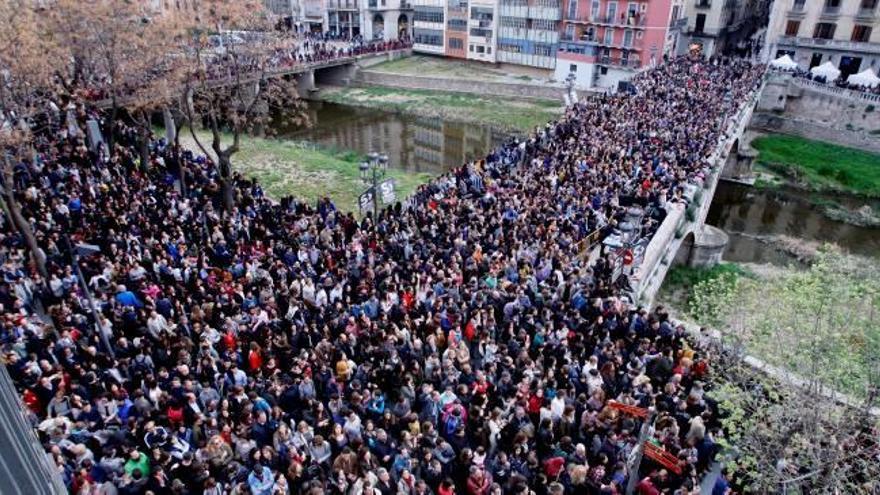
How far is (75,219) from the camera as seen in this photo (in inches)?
648

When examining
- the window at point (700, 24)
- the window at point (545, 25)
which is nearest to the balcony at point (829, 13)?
the window at point (700, 24)

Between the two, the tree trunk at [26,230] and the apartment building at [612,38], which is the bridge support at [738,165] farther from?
the tree trunk at [26,230]

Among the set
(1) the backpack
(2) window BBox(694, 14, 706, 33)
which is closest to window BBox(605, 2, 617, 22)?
(2) window BBox(694, 14, 706, 33)

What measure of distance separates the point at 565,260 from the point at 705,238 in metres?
12.1

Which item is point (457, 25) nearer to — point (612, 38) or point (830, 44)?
point (612, 38)

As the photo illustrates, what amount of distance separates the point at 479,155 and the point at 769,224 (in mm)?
17592

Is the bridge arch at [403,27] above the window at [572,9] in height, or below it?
below

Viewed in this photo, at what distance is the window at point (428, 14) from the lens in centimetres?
5680

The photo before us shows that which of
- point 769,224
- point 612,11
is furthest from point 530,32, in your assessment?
point 769,224

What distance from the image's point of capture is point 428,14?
189 ft

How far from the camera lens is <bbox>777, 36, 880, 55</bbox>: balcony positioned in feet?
145

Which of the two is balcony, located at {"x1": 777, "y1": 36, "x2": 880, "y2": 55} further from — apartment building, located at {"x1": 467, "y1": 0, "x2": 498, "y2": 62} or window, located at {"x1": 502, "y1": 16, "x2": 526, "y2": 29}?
apartment building, located at {"x1": 467, "y1": 0, "x2": 498, "y2": 62}

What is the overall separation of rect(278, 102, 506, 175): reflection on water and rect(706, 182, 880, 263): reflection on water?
610 inches

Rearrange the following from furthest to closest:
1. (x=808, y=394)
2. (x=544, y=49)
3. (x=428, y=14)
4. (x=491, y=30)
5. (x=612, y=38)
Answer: (x=428, y=14) < (x=491, y=30) < (x=544, y=49) < (x=612, y=38) < (x=808, y=394)
